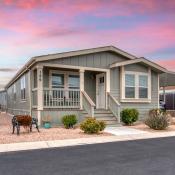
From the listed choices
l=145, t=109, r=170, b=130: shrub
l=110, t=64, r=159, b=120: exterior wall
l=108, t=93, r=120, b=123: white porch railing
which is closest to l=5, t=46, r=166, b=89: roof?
l=110, t=64, r=159, b=120: exterior wall

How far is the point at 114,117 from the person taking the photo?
56.8 feet

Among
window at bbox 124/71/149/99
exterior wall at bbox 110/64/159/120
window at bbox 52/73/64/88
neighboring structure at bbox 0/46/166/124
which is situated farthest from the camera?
window at bbox 124/71/149/99

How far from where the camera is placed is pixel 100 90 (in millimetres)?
19453

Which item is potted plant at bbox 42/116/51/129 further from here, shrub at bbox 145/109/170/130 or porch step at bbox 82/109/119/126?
shrub at bbox 145/109/170/130

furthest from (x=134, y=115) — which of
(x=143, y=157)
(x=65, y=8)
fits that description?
(x=143, y=157)

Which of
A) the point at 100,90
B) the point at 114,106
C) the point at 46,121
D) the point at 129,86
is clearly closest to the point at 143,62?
the point at 129,86

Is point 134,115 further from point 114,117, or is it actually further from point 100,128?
point 100,128

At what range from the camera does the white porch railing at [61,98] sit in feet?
55.0

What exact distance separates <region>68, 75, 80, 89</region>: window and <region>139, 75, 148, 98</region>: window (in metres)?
4.08

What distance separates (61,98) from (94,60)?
10.4 ft

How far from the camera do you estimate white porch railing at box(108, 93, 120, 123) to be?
17125 millimetres

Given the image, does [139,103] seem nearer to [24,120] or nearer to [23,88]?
[23,88]

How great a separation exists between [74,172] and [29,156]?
229 centimetres

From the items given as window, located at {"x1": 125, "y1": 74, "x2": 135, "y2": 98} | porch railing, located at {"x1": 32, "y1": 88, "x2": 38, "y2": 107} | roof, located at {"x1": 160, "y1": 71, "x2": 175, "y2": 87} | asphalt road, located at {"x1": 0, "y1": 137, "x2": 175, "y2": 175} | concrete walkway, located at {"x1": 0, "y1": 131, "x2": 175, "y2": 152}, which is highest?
roof, located at {"x1": 160, "y1": 71, "x2": 175, "y2": 87}
